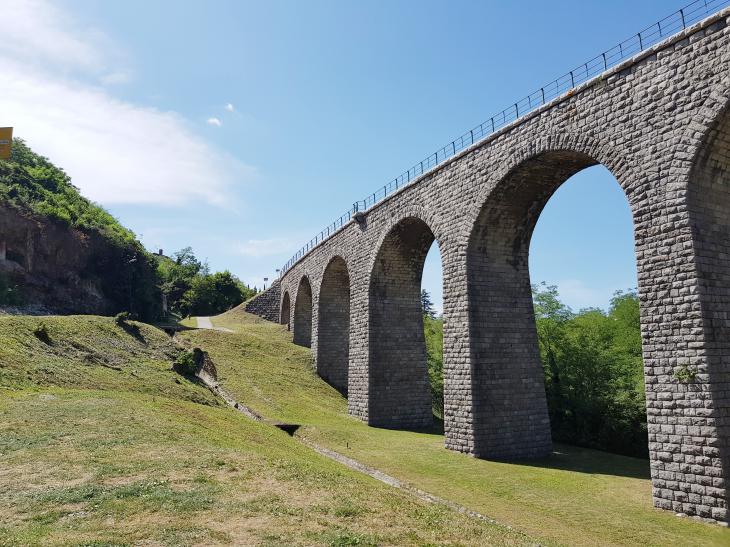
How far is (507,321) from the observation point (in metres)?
19.3

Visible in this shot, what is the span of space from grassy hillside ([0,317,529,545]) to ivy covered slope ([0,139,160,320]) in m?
30.0

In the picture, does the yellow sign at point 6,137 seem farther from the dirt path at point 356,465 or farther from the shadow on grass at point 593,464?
the shadow on grass at point 593,464

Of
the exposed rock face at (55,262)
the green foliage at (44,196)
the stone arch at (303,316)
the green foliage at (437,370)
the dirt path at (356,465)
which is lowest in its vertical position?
the dirt path at (356,465)

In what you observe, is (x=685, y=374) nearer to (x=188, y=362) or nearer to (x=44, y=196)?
(x=188, y=362)

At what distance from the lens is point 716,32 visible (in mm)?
12016

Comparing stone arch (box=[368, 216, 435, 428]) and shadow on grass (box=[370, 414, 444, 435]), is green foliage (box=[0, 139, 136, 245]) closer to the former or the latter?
stone arch (box=[368, 216, 435, 428])

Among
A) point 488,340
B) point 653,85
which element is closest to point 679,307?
point 653,85

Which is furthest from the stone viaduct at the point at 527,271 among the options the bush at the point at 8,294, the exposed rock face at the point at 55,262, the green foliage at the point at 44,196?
the green foliage at the point at 44,196

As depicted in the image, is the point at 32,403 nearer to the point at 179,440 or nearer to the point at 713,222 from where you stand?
the point at 179,440

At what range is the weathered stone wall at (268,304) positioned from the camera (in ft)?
181

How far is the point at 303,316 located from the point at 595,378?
24.8 metres

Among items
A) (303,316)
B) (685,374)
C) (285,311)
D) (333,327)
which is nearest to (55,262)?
(285,311)

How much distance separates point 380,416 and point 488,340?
8.54m

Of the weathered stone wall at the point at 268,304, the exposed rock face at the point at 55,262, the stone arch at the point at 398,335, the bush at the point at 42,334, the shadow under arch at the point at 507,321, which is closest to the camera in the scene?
the shadow under arch at the point at 507,321
